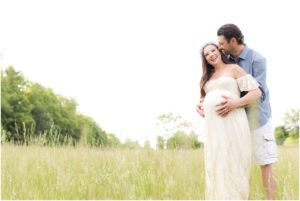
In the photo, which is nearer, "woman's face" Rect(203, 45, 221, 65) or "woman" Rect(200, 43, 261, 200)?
"woman" Rect(200, 43, 261, 200)

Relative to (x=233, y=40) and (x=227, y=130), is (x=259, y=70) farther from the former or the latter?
(x=227, y=130)

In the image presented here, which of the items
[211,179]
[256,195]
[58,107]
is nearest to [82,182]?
[211,179]

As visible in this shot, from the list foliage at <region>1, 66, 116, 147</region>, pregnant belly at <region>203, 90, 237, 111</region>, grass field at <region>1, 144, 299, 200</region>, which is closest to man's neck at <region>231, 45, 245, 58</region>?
pregnant belly at <region>203, 90, 237, 111</region>

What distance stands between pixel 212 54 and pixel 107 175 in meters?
1.66

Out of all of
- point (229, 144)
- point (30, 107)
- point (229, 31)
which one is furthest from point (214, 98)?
point (30, 107)

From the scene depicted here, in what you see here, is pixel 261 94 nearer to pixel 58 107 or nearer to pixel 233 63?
pixel 233 63

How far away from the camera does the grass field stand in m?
4.04

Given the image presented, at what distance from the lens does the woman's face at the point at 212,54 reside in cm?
412

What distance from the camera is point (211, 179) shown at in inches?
155

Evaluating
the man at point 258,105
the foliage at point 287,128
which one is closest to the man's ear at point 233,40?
the man at point 258,105

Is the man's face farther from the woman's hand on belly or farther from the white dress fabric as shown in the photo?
the woman's hand on belly

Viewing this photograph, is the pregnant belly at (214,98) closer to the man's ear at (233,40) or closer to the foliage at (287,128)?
the man's ear at (233,40)

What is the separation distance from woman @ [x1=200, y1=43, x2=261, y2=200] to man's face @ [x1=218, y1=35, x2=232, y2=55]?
0.31 feet

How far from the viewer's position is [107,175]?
16.0ft
